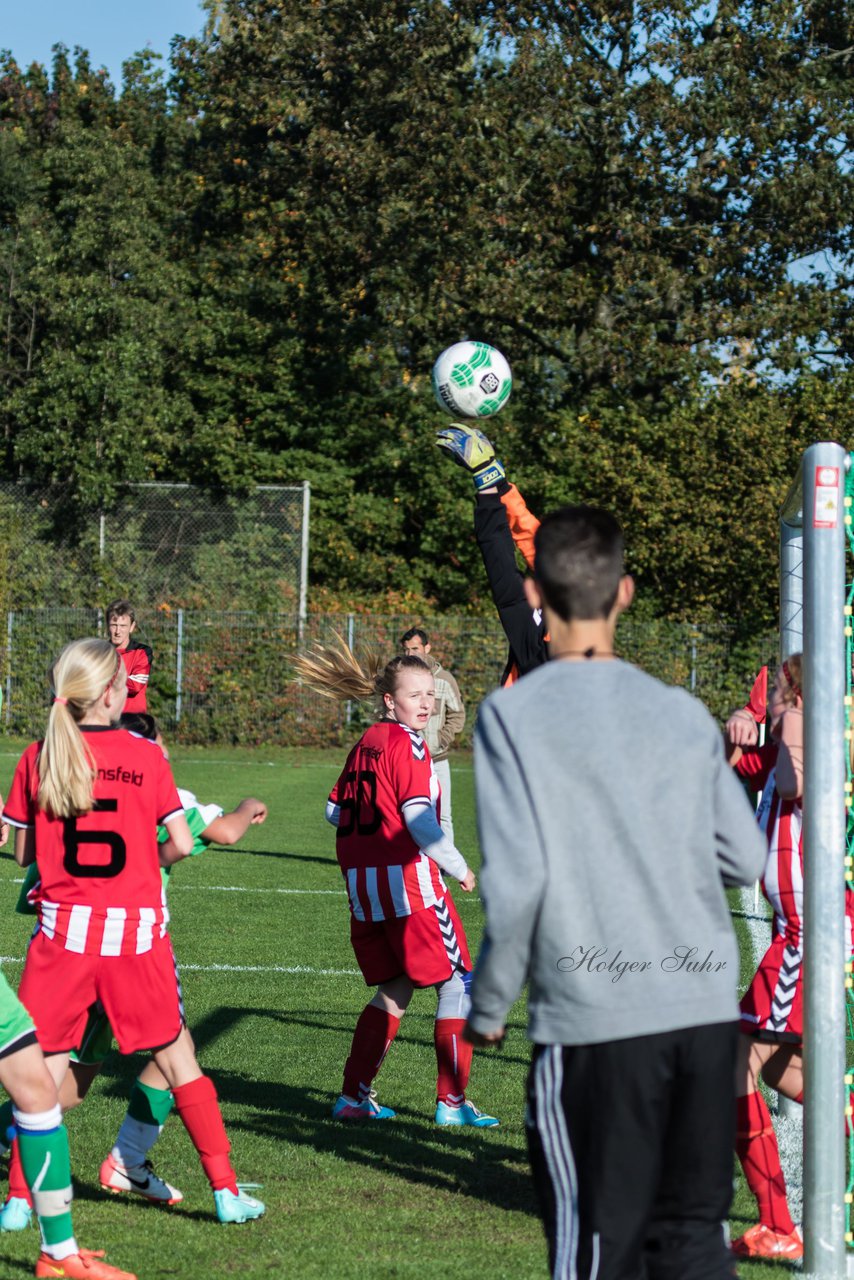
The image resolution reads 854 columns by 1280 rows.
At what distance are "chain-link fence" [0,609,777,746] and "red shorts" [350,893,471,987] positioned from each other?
18.0 m

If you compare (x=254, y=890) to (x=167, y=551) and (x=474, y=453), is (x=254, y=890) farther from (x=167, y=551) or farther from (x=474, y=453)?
(x=167, y=551)

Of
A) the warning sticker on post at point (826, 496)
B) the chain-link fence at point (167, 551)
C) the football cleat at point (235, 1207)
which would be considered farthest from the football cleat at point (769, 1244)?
the chain-link fence at point (167, 551)

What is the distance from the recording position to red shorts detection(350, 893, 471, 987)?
5680 millimetres

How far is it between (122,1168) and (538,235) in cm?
2288

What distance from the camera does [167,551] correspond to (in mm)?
25781

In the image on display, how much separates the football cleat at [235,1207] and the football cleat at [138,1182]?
25 centimetres

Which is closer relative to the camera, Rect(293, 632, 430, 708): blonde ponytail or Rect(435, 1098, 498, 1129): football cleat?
Rect(435, 1098, 498, 1129): football cleat

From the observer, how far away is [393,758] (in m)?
5.69

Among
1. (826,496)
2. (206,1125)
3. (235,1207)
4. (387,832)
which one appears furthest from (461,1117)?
(826,496)

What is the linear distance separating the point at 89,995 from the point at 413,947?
5.67 feet

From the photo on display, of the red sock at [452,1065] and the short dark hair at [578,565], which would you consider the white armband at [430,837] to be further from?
the short dark hair at [578,565]

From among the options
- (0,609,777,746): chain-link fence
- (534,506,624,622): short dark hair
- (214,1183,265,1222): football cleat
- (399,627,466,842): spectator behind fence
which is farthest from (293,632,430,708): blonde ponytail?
(0,609,777,746): chain-link fence

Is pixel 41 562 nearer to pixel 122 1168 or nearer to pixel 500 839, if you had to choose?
pixel 122 1168

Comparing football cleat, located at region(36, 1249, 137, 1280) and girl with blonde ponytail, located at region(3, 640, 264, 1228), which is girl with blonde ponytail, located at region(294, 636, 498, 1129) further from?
football cleat, located at region(36, 1249, 137, 1280)
